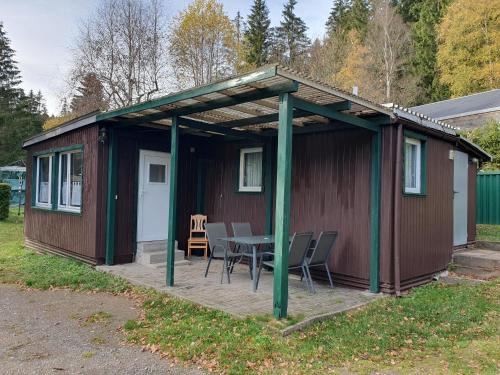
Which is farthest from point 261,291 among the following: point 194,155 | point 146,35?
point 146,35

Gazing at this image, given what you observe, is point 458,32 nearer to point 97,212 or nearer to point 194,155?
point 194,155

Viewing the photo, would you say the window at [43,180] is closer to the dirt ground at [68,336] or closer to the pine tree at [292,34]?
the dirt ground at [68,336]

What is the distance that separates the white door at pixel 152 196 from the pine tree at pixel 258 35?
1842 cm

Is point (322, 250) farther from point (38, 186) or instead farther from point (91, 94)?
point (91, 94)

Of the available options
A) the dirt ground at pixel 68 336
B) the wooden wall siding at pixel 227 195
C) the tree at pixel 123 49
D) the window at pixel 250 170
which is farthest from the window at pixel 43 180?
the tree at pixel 123 49

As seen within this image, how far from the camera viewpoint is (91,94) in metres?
A: 21.1

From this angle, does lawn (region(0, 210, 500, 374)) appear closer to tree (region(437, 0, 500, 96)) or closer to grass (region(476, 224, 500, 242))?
grass (region(476, 224, 500, 242))

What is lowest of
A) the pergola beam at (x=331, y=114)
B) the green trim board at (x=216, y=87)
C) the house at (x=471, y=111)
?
the pergola beam at (x=331, y=114)

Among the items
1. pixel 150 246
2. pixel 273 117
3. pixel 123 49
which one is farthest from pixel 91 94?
pixel 273 117

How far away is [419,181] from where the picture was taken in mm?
5855

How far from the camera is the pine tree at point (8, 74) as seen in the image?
27.9 m

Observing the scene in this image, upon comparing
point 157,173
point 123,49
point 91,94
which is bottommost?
point 157,173

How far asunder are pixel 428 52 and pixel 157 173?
21302 millimetres

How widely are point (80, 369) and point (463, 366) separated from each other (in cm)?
301
